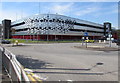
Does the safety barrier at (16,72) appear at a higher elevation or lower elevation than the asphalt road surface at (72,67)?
higher

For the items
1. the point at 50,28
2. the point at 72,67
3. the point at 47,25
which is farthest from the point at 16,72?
the point at 50,28

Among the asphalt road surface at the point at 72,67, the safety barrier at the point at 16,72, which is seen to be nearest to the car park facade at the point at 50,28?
the asphalt road surface at the point at 72,67

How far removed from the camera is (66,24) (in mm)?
72312

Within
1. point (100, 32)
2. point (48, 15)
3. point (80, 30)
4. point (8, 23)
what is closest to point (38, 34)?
point (48, 15)

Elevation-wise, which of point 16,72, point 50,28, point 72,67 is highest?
point 50,28

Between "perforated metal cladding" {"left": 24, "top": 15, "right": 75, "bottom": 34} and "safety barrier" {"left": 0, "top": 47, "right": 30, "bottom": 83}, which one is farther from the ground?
"perforated metal cladding" {"left": 24, "top": 15, "right": 75, "bottom": 34}

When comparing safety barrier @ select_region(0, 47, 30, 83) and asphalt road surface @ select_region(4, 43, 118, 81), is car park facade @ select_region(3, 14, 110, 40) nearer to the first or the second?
asphalt road surface @ select_region(4, 43, 118, 81)

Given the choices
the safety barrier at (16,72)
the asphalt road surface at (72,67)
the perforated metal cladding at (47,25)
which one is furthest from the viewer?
the perforated metal cladding at (47,25)

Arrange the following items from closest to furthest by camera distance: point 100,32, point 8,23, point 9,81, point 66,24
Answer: point 9,81
point 66,24
point 8,23
point 100,32

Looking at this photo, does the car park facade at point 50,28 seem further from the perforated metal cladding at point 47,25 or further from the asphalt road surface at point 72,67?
the asphalt road surface at point 72,67

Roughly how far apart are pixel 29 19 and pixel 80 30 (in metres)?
28.8

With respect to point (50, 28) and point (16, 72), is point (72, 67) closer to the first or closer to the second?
point (16, 72)

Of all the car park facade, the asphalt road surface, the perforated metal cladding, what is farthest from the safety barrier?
the perforated metal cladding

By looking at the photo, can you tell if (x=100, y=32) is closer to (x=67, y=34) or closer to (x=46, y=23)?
(x=67, y=34)
